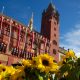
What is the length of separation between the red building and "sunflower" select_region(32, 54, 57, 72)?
3815 cm

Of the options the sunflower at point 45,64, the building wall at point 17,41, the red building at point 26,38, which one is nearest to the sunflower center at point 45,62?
the sunflower at point 45,64

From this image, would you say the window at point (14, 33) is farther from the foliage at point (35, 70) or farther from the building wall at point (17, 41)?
the foliage at point (35, 70)

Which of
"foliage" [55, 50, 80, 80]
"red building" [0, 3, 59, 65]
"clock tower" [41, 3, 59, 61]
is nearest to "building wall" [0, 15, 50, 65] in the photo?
"red building" [0, 3, 59, 65]

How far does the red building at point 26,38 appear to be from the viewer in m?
42.2

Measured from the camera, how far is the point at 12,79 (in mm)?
1840

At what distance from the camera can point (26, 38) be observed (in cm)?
4869

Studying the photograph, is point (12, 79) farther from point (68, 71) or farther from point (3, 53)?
point (3, 53)

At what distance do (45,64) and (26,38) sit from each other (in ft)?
154

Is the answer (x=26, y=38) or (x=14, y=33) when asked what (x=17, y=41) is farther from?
(x=26, y=38)

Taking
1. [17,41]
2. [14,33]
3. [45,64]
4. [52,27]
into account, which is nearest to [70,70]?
[45,64]

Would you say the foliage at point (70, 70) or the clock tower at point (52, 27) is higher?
the clock tower at point (52, 27)

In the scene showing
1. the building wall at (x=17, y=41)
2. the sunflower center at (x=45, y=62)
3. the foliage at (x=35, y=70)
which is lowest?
the foliage at (x=35, y=70)

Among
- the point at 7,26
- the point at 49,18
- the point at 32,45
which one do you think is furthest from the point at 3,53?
the point at 49,18

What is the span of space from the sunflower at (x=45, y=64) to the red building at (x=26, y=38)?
3815 cm
